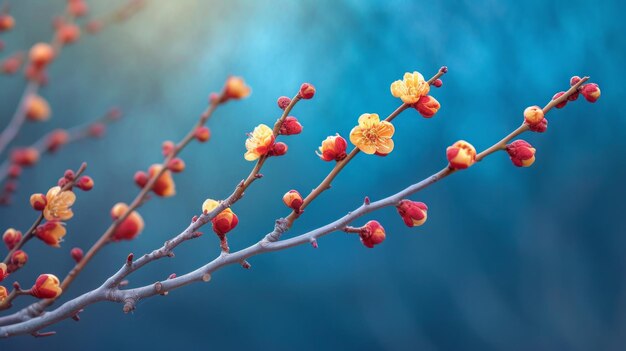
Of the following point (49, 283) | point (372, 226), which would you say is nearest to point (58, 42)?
point (49, 283)

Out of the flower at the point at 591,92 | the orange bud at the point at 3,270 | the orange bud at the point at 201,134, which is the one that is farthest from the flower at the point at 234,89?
the flower at the point at 591,92

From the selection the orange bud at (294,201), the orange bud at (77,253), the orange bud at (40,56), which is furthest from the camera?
the orange bud at (294,201)

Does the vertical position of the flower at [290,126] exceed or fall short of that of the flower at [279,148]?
it exceeds it

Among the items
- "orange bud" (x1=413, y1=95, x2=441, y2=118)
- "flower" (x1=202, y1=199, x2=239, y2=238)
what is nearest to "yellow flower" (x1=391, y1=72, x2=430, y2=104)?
"orange bud" (x1=413, y1=95, x2=441, y2=118)

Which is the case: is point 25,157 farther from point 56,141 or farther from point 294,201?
point 294,201

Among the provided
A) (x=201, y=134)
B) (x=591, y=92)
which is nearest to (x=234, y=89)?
(x=201, y=134)

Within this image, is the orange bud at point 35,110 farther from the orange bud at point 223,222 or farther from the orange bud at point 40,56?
the orange bud at point 223,222
